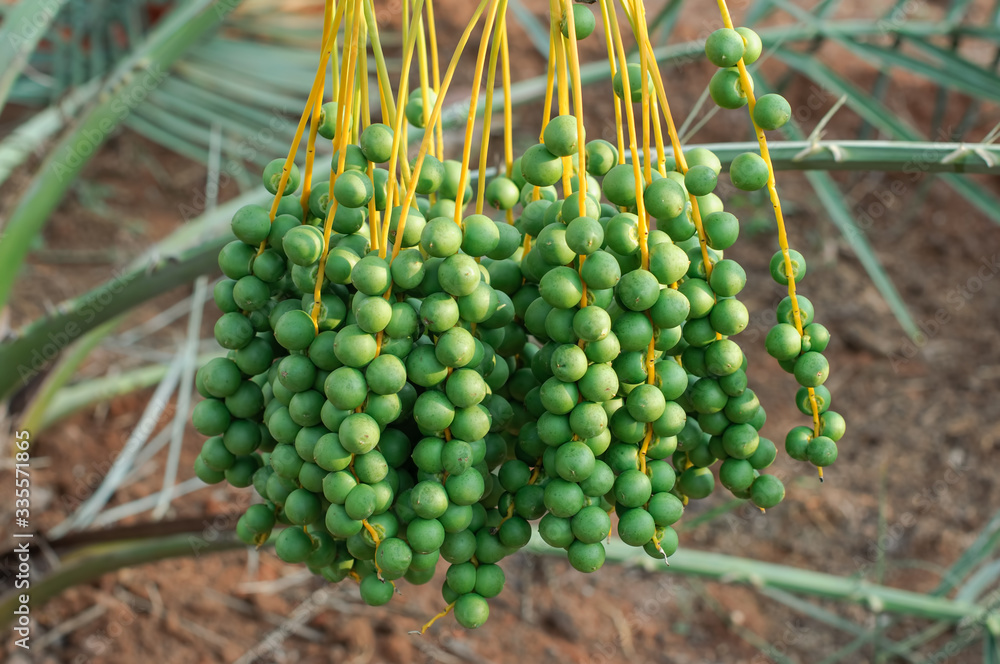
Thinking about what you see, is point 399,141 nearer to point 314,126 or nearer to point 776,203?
point 314,126

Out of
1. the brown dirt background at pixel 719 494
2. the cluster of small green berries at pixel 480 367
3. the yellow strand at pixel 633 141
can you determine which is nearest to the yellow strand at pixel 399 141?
the cluster of small green berries at pixel 480 367

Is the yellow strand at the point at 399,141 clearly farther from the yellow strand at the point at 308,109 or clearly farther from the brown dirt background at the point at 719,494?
the brown dirt background at the point at 719,494

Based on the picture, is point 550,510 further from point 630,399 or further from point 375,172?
point 375,172

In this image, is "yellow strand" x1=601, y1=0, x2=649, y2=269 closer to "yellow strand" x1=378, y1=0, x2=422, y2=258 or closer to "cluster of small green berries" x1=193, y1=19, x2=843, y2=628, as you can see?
"cluster of small green berries" x1=193, y1=19, x2=843, y2=628

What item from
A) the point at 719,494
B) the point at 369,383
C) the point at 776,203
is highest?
the point at 776,203

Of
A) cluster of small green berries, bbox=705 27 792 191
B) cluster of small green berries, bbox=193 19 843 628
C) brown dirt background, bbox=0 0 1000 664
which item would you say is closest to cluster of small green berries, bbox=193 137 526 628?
cluster of small green berries, bbox=193 19 843 628

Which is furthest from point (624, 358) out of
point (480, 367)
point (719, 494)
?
point (719, 494)

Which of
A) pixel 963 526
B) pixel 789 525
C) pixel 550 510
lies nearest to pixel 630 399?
pixel 550 510
